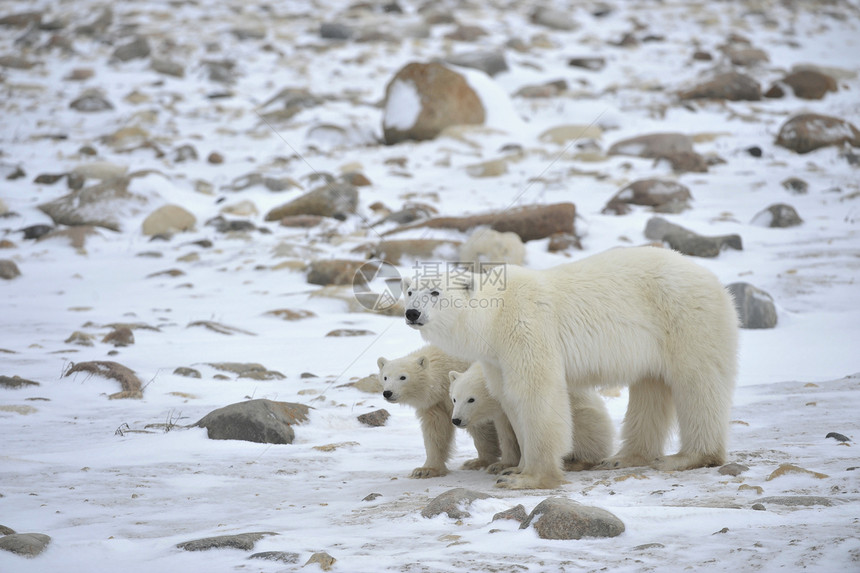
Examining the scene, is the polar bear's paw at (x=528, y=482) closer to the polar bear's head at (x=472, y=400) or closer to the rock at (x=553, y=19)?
the polar bear's head at (x=472, y=400)

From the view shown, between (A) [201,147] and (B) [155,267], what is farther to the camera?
(A) [201,147]

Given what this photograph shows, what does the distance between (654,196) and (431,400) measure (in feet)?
27.0

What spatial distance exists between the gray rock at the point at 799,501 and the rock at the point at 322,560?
2.05 m

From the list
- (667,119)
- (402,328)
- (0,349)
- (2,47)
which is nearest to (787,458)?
(402,328)

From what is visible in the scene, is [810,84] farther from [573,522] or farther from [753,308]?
[573,522]

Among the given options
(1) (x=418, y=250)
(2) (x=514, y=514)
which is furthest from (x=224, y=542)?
(1) (x=418, y=250)

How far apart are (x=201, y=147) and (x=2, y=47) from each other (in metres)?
12.4

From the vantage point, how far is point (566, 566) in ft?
10.1

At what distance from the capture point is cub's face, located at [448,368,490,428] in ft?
17.5

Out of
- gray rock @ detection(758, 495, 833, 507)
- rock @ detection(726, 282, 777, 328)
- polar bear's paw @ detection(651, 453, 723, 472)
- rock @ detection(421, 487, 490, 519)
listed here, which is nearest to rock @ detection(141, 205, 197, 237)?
rock @ detection(726, 282, 777, 328)

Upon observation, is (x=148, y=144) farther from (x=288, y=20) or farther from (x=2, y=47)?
(x=288, y=20)

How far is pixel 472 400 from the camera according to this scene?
5.38 metres

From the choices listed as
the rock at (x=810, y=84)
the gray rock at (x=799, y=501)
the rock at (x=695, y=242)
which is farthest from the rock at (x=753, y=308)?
the rock at (x=810, y=84)

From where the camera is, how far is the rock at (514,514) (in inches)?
144
